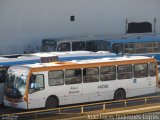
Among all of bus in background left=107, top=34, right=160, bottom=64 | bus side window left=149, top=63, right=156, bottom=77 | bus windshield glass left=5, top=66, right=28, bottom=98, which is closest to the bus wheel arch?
bus windshield glass left=5, top=66, right=28, bottom=98

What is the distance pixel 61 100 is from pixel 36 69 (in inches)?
67.2

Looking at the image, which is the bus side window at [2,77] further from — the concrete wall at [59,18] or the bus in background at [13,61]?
the concrete wall at [59,18]

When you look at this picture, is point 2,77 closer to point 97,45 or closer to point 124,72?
point 124,72

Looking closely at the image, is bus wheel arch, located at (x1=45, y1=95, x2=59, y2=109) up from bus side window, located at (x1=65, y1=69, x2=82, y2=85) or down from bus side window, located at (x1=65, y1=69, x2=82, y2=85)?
down

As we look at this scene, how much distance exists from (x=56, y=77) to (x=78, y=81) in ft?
3.28

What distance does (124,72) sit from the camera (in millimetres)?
20922

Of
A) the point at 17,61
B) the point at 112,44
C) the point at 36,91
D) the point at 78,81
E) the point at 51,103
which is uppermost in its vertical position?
the point at 112,44

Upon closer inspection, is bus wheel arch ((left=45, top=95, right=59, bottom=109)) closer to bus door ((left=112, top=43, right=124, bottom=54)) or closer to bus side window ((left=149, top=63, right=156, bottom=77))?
bus side window ((left=149, top=63, right=156, bottom=77))

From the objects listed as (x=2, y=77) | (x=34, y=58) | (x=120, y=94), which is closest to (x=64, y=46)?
(x=34, y=58)

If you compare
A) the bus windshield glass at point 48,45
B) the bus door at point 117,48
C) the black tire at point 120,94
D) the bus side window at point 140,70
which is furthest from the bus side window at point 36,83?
the bus door at point 117,48

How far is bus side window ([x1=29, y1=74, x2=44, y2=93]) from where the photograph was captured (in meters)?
18.4

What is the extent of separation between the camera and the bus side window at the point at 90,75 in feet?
65.0

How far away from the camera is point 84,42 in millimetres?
31125

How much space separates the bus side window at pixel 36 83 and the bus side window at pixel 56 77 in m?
0.38
